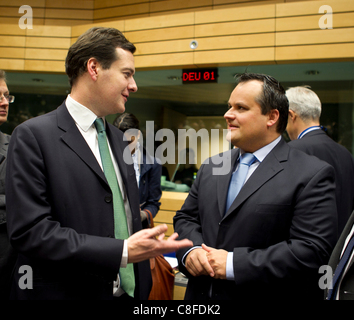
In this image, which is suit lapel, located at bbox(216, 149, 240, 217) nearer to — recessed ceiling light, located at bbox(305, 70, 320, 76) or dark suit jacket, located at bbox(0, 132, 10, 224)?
dark suit jacket, located at bbox(0, 132, 10, 224)

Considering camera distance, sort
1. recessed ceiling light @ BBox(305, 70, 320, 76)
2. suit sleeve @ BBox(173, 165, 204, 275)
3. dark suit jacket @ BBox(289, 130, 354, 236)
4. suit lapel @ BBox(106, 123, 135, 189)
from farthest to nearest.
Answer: recessed ceiling light @ BBox(305, 70, 320, 76), dark suit jacket @ BBox(289, 130, 354, 236), suit sleeve @ BBox(173, 165, 204, 275), suit lapel @ BBox(106, 123, 135, 189)

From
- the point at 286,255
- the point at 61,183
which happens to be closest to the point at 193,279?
the point at 286,255

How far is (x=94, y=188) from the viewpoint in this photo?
131 centimetres

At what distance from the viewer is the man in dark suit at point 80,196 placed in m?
1.17

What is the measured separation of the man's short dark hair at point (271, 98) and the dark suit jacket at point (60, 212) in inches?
37.6

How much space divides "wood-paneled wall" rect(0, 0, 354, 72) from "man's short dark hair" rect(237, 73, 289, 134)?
358 centimetres

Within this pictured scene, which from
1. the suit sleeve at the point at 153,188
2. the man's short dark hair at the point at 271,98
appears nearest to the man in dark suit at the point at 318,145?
the man's short dark hair at the point at 271,98

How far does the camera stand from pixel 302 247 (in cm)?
141

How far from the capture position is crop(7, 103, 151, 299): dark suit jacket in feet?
3.83

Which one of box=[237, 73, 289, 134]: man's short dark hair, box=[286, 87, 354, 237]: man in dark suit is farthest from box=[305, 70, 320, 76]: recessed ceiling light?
box=[237, 73, 289, 134]: man's short dark hair

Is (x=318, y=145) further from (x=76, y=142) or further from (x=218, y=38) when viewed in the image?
(x=218, y=38)
